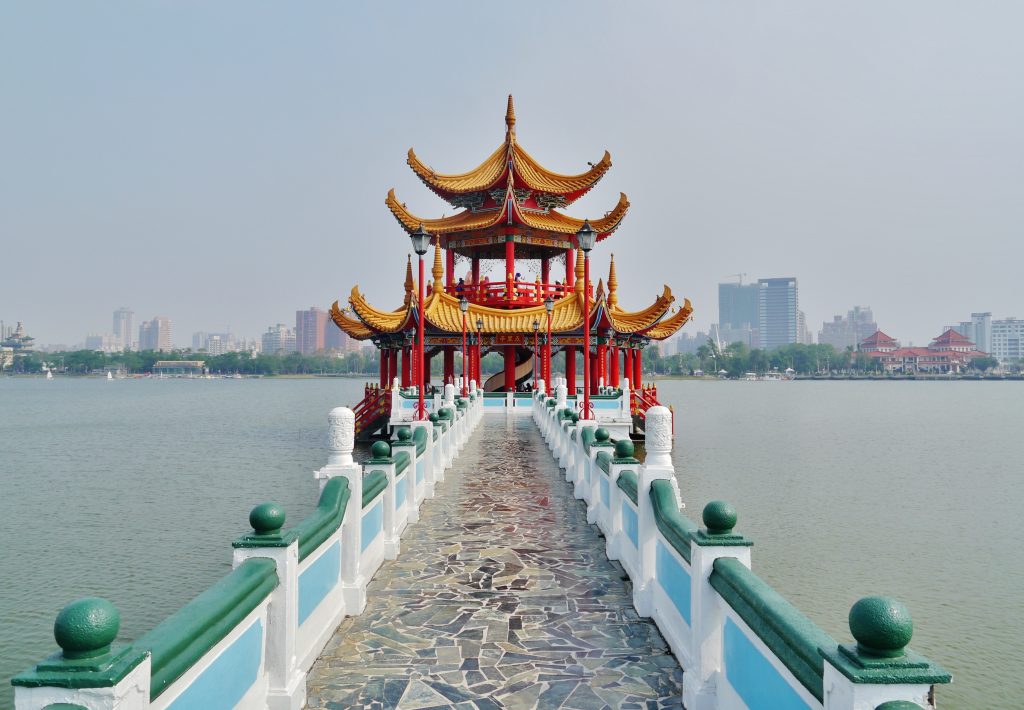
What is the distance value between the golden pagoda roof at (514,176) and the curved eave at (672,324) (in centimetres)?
818

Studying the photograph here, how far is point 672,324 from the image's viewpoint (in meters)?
34.0

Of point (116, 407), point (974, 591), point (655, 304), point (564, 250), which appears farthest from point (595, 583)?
point (116, 407)

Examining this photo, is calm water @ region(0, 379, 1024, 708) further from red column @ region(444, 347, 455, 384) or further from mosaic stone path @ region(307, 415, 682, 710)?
red column @ region(444, 347, 455, 384)

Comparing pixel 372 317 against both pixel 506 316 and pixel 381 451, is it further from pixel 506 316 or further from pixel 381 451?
pixel 381 451

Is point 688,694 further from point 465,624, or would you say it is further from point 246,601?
point 246,601

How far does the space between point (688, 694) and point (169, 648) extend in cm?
305

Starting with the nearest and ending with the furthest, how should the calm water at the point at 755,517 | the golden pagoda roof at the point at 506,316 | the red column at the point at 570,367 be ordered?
the calm water at the point at 755,517 < the golden pagoda roof at the point at 506,316 < the red column at the point at 570,367

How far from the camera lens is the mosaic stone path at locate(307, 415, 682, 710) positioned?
4305mm

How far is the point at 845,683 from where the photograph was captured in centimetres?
220

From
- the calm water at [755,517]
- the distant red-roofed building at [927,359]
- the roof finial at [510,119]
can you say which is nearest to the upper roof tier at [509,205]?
Answer: the roof finial at [510,119]

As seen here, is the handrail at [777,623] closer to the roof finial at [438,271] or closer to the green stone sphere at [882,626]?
the green stone sphere at [882,626]

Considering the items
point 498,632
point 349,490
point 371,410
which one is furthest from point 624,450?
point 371,410

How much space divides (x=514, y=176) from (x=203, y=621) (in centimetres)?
3134

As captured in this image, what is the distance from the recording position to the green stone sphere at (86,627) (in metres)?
2.08
